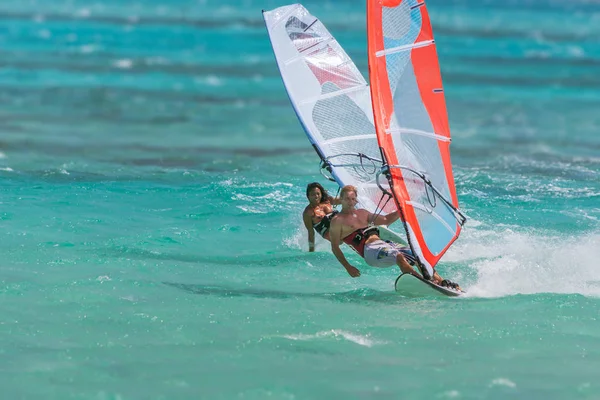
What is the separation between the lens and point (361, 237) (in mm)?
A: 9422

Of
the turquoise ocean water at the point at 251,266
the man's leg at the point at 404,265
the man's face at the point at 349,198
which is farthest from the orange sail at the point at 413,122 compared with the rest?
the turquoise ocean water at the point at 251,266

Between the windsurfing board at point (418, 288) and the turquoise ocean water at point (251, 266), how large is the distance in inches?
5.3

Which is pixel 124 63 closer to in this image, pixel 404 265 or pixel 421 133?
pixel 421 133

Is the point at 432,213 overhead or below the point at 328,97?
below

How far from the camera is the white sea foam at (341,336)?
815 centimetres

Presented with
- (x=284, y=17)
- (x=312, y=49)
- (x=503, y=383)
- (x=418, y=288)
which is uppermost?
(x=284, y=17)

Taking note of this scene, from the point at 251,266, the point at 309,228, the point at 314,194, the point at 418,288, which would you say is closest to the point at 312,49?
the point at 314,194

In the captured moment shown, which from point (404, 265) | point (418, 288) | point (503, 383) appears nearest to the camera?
point (503, 383)

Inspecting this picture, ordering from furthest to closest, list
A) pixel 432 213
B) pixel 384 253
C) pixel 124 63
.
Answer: pixel 124 63, pixel 432 213, pixel 384 253

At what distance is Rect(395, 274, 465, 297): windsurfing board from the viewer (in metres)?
9.02

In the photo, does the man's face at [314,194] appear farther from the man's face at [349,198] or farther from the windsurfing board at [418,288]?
the windsurfing board at [418,288]

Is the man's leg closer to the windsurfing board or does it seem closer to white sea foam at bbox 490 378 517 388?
the windsurfing board

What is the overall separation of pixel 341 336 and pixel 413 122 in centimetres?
228

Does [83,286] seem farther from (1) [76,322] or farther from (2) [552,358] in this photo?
(2) [552,358]
